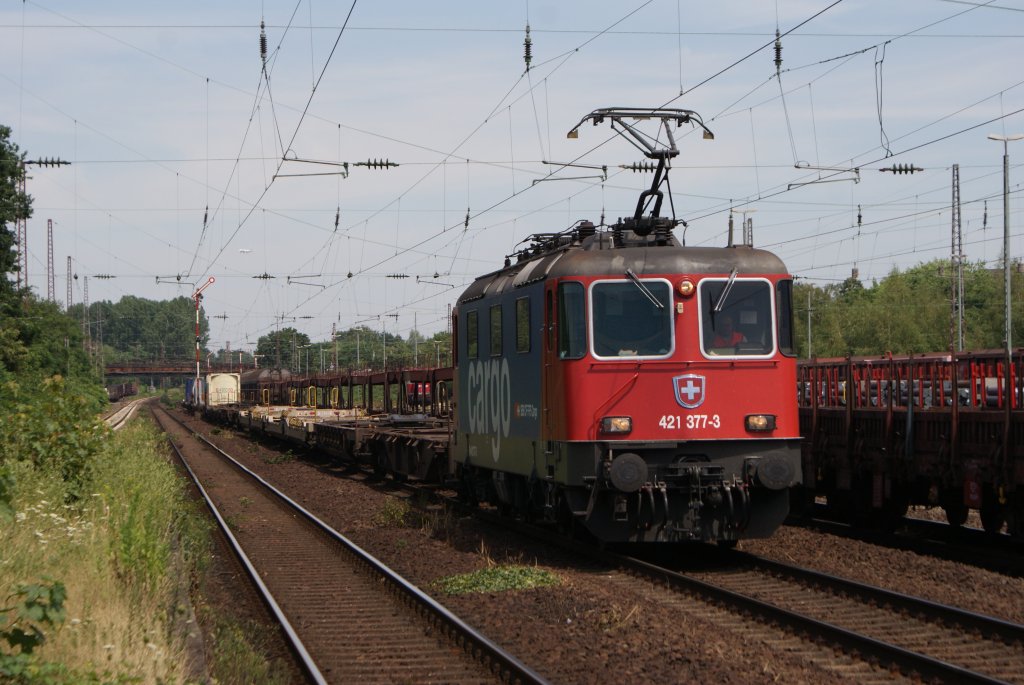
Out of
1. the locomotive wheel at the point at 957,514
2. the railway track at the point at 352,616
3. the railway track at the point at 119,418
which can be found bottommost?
the railway track at the point at 352,616

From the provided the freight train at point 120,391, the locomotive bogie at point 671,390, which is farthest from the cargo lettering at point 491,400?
the freight train at point 120,391

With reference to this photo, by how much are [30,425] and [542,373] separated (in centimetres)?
753

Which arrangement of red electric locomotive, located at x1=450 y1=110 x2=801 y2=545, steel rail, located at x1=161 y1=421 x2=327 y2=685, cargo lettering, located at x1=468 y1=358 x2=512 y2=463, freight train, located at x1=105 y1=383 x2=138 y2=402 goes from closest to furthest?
steel rail, located at x1=161 y1=421 x2=327 y2=685, red electric locomotive, located at x1=450 y1=110 x2=801 y2=545, cargo lettering, located at x1=468 y1=358 x2=512 y2=463, freight train, located at x1=105 y1=383 x2=138 y2=402

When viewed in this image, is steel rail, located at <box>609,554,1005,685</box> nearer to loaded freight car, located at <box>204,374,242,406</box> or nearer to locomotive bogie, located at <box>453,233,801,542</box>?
locomotive bogie, located at <box>453,233,801,542</box>

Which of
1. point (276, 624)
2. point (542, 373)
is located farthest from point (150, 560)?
point (542, 373)

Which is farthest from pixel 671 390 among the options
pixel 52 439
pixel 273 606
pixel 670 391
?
pixel 52 439

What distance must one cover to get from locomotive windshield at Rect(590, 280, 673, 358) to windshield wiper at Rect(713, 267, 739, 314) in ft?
1.68

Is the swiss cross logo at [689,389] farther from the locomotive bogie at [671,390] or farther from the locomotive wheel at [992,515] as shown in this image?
the locomotive wheel at [992,515]

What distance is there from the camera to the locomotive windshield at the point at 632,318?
12.4 metres

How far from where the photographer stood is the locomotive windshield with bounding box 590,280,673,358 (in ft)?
40.8

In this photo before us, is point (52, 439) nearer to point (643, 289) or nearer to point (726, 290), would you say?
point (643, 289)

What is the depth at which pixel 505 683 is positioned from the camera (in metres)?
8.12

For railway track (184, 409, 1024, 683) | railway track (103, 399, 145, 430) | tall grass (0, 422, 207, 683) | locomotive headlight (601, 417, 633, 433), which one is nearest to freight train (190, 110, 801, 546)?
locomotive headlight (601, 417, 633, 433)

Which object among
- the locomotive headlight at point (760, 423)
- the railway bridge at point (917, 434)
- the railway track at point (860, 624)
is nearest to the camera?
the railway track at point (860, 624)
